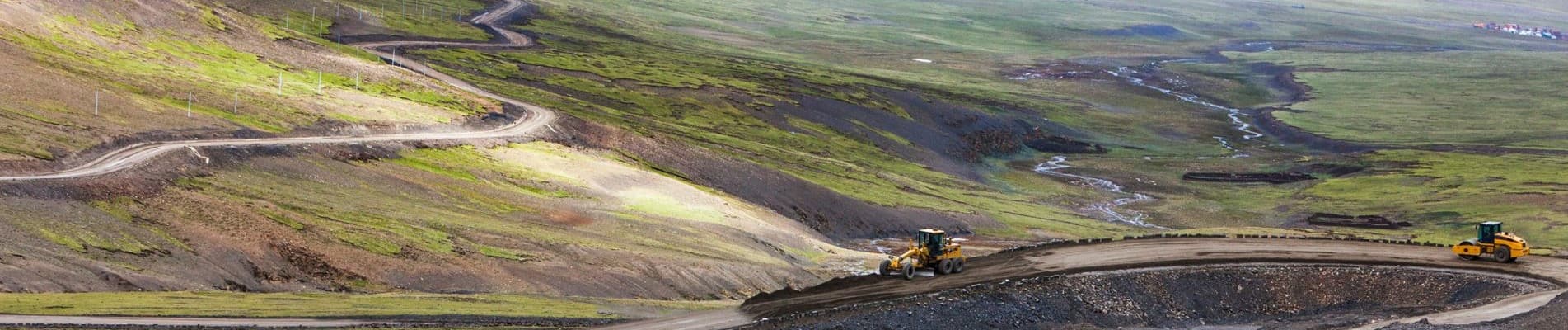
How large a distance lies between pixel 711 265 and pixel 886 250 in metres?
24.2

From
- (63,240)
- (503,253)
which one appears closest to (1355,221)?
(503,253)

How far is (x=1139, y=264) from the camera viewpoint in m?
87.3

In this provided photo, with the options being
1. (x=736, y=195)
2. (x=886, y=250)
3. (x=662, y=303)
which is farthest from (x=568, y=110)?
(x=662, y=303)

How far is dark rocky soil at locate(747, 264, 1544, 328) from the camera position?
76.1 meters

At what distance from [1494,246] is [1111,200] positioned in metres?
70.8

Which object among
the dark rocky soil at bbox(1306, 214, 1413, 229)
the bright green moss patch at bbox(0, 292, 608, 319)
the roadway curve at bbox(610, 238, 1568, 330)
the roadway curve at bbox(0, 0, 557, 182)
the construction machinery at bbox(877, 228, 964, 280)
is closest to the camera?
the bright green moss patch at bbox(0, 292, 608, 319)

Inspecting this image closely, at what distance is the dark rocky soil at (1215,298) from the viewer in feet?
250

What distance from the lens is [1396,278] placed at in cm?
8619

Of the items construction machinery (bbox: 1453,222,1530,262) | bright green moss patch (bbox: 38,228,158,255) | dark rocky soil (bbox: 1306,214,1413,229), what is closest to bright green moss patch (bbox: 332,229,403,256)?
bright green moss patch (bbox: 38,228,158,255)

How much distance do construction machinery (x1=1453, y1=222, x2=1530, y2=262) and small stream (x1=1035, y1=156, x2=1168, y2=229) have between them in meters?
48.4

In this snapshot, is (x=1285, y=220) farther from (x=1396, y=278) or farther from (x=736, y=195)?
(x=1396, y=278)

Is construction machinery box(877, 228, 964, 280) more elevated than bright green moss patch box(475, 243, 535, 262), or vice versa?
construction machinery box(877, 228, 964, 280)

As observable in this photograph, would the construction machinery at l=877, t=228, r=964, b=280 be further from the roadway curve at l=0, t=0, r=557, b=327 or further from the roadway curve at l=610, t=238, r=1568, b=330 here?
the roadway curve at l=0, t=0, r=557, b=327

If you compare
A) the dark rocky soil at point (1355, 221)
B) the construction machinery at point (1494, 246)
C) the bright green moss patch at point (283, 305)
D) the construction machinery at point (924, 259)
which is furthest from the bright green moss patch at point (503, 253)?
the dark rocky soil at point (1355, 221)
